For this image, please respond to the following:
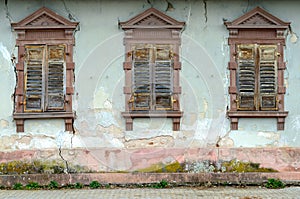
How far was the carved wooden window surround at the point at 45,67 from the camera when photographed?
10.3 m

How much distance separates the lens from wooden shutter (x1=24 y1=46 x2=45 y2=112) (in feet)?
34.0

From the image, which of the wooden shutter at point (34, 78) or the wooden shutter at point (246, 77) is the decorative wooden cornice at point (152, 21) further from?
the wooden shutter at point (34, 78)

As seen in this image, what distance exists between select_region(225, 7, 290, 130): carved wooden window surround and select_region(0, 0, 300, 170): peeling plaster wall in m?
0.17

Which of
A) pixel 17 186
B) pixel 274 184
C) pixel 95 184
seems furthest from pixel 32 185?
pixel 274 184

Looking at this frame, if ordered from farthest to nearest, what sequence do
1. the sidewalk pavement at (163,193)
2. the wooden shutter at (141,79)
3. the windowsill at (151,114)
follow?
the wooden shutter at (141,79) < the windowsill at (151,114) < the sidewalk pavement at (163,193)

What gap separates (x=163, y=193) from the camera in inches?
377

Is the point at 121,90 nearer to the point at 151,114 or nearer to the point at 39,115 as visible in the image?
the point at 151,114

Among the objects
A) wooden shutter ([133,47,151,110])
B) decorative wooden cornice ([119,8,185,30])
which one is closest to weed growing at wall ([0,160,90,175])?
wooden shutter ([133,47,151,110])

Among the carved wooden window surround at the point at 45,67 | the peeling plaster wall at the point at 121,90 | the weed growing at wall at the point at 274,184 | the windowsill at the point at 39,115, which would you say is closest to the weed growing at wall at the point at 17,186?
the peeling plaster wall at the point at 121,90

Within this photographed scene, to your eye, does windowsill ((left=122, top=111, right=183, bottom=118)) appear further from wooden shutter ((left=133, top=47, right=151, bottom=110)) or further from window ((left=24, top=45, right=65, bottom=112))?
window ((left=24, top=45, right=65, bottom=112))

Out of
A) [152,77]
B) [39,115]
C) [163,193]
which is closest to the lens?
[163,193]

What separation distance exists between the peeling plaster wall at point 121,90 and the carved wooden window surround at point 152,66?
0.16 meters

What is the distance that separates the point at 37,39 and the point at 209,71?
3761mm

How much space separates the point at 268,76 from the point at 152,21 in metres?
2.78
